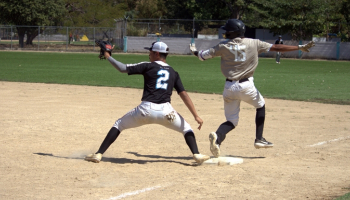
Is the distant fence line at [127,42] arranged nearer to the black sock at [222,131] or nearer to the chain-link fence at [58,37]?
the chain-link fence at [58,37]

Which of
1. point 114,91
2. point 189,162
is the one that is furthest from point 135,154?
point 114,91

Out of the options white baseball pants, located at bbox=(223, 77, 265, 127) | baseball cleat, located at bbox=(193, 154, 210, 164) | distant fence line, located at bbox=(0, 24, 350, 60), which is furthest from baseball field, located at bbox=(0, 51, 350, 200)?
distant fence line, located at bbox=(0, 24, 350, 60)

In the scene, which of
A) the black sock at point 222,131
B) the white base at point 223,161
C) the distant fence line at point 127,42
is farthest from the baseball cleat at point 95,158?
the distant fence line at point 127,42

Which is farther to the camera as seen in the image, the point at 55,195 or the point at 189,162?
the point at 189,162

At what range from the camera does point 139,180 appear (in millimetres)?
5359

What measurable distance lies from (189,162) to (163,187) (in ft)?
4.71

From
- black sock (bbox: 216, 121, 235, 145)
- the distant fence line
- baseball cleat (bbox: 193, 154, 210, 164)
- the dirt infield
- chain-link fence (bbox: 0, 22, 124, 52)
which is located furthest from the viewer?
chain-link fence (bbox: 0, 22, 124, 52)

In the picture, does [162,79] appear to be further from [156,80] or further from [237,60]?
[237,60]

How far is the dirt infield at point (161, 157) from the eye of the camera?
16.3 ft

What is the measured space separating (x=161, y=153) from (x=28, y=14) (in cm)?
4880

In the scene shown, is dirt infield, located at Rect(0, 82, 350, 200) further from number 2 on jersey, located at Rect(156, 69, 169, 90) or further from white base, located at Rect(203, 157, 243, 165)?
number 2 on jersey, located at Rect(156, 69, 169, 90)

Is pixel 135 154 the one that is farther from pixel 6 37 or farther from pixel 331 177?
pixel 6 37

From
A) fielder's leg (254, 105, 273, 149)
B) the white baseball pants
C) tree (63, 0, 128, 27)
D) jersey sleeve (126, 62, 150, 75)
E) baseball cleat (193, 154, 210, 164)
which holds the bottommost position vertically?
baseball cleat (193, 154, 210, 164)

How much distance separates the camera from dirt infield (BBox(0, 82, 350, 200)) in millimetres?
4963
